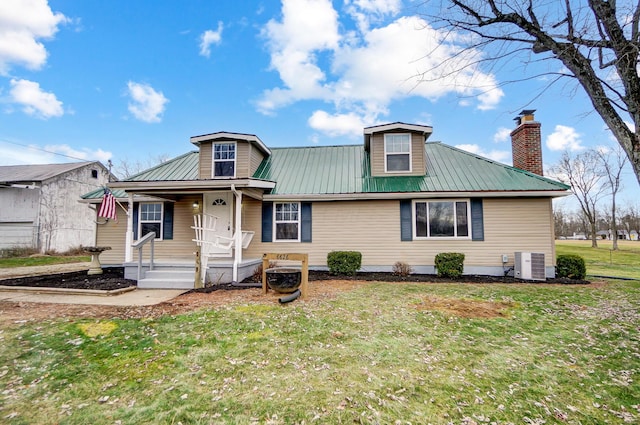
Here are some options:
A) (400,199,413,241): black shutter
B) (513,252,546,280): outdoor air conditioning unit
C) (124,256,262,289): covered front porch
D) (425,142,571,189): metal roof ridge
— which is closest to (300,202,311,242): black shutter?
(124,256,262,289): covered front porch

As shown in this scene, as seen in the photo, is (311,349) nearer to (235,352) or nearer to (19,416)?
(235,352)

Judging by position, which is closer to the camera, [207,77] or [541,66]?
[541,66]

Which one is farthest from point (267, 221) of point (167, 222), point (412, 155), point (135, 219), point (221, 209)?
point (412, 155)

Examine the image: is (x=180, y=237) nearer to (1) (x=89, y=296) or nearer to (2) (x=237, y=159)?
(2) (x=237, y=159)

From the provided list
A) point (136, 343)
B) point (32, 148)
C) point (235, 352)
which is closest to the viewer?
point (235, 352)

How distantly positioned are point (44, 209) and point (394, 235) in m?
20.6

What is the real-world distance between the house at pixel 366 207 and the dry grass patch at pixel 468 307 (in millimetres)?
3372

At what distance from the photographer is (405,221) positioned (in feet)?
31.9

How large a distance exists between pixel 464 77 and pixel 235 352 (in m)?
5.08

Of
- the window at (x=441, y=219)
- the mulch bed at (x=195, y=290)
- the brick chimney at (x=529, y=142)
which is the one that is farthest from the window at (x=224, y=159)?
the brick chimney at (x=529, y=142)

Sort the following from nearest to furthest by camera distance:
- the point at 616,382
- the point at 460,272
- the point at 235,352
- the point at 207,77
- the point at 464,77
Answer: the point at 616,382 < the point at 235,352 < the point at 464,77 < the point at 460,272 < the point at 207,77

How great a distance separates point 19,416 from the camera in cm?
252

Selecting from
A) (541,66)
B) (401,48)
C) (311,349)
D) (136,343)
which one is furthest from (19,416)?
(541,66)

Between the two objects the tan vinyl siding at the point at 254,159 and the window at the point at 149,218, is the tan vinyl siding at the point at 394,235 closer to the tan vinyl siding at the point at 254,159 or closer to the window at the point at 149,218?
Result: the tan vinyl siding at the point at 254,159
